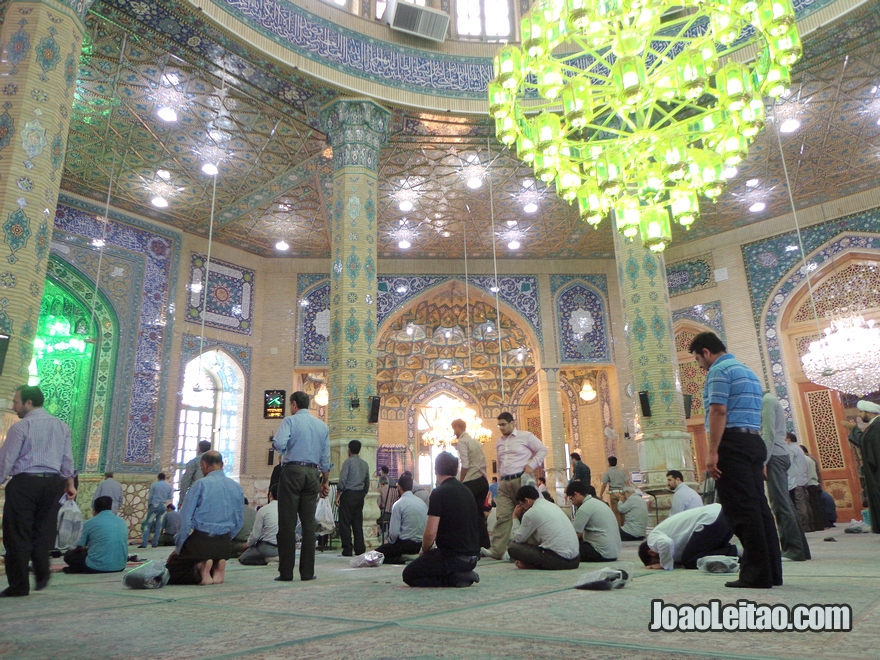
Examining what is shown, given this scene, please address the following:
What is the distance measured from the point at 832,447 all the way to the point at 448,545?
11552mm

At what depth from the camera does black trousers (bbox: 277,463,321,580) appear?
3.80 m

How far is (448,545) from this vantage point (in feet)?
10.8

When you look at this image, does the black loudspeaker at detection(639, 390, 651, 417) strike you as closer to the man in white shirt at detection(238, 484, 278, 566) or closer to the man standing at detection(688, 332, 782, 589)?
the man in white shirt at detection(238, 484, 278, 566)

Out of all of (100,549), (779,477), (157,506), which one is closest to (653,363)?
(779,477)

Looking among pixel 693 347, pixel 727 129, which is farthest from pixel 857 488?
pixel 693 347

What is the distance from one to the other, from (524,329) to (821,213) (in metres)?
6.42

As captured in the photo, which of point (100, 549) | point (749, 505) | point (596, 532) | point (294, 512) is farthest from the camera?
point (100, 549)

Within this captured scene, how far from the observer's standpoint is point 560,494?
47.2ft

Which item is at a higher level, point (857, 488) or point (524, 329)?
point (524, 329)

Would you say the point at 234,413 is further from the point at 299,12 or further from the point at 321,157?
the point at 299,12

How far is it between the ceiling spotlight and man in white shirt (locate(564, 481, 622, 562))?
322 inches

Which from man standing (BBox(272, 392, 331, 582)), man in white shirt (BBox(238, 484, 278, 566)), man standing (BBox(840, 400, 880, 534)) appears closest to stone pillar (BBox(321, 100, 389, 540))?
man in white shirt (BBox(238, 484, 278, 566))

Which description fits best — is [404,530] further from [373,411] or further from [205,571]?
[373,411]

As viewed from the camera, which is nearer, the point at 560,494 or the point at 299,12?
the point at 299,12
